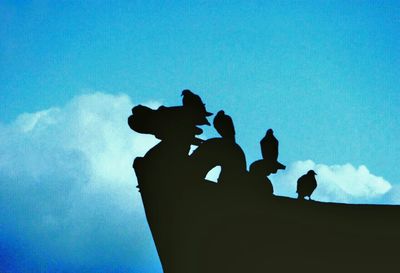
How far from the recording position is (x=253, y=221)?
509 centimetres

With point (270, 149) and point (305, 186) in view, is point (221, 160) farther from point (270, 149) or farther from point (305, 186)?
point (305, 186)

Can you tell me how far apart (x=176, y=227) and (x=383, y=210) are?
7.98 ft

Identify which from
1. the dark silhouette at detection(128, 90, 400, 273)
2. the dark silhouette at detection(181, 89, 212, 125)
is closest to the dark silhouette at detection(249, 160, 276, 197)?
the dark silhouette at detection(128, 90, 400, 273)

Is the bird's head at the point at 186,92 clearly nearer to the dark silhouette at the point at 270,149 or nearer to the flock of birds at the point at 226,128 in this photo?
the flock of birds at the point at 226,128

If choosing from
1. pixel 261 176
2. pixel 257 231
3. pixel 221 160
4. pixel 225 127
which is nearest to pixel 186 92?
pixel 225 127

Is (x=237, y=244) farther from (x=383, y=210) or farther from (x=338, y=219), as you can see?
(x=383, y=210)

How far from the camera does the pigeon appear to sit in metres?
5.40

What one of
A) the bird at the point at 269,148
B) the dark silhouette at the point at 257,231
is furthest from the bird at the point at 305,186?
the dark silhouette at the point at 257,231

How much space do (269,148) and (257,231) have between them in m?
1.48

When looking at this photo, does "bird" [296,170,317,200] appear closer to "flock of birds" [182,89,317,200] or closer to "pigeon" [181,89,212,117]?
"flock of birds" [182,89,317,200]

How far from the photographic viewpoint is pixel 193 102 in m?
5.41

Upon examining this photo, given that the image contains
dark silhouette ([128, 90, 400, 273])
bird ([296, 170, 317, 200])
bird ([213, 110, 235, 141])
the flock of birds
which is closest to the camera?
dark silhouette ([128, 90, 400, 273])

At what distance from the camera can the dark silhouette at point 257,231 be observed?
502cm

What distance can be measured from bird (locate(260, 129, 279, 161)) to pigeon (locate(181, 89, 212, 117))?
1.16 metres
